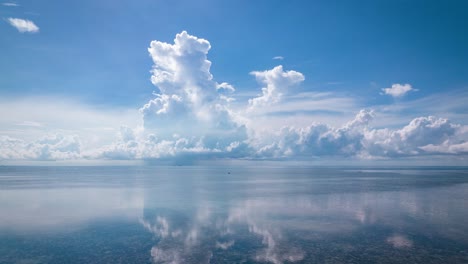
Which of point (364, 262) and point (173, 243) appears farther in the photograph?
point (173, 243)

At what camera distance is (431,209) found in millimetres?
46750

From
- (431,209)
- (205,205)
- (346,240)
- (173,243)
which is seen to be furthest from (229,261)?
(431,209)

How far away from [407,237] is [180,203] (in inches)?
1469

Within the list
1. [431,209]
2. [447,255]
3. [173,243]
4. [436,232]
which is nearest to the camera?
[447,255]

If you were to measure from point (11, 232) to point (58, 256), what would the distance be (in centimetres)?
1258

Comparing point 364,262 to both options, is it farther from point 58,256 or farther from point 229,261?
point 58,256

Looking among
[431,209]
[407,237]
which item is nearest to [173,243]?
[407,237]

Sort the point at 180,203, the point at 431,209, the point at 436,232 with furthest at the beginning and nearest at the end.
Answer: the point at 180,203
the point at 431,209
the point at 436,232

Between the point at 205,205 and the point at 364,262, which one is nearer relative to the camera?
the point at 364,262

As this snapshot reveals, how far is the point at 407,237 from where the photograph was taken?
30672 millimetres

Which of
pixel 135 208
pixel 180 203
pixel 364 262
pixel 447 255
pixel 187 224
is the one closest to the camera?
pixel 364 262

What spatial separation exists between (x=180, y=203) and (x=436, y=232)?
39.2 metres

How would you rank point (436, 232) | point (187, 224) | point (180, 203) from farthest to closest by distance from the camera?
point (180, 203), point (187, 224), point (436, 232)

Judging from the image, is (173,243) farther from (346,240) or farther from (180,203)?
(180,203)
